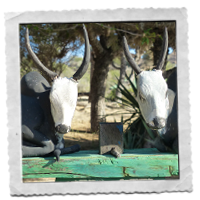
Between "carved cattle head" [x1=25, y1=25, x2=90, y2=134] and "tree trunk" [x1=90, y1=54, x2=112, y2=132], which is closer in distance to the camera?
"carved cattle head" [x1=25, y1=25, x2=90, y2=134]

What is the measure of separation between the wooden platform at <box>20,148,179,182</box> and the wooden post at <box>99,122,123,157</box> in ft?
0.22

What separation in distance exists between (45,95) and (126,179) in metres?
0.90

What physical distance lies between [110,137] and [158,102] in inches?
18.6

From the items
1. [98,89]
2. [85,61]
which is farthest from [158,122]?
[98,89]

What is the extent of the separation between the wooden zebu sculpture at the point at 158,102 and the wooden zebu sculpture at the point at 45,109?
428mm

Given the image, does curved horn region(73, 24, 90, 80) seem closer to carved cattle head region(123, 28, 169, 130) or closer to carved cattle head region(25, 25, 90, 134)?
carved cattle head region(25, 25, 90, 134)

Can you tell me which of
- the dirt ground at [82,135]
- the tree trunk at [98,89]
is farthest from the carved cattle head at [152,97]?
the tree trunk at [98,89]

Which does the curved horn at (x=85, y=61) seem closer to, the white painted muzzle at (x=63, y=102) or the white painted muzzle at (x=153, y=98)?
the white painted muzzle at (x=63, y=102)

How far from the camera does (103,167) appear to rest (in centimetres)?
162

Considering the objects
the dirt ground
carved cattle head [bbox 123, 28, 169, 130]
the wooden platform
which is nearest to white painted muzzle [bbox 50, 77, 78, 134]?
the wooden platform

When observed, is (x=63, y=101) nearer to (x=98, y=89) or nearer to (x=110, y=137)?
(x=110, y=137)

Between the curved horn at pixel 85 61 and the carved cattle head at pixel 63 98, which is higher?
the curved horn at pixel 85 61

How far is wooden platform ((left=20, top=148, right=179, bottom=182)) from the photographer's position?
1600mm

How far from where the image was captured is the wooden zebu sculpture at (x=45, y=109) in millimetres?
1483
